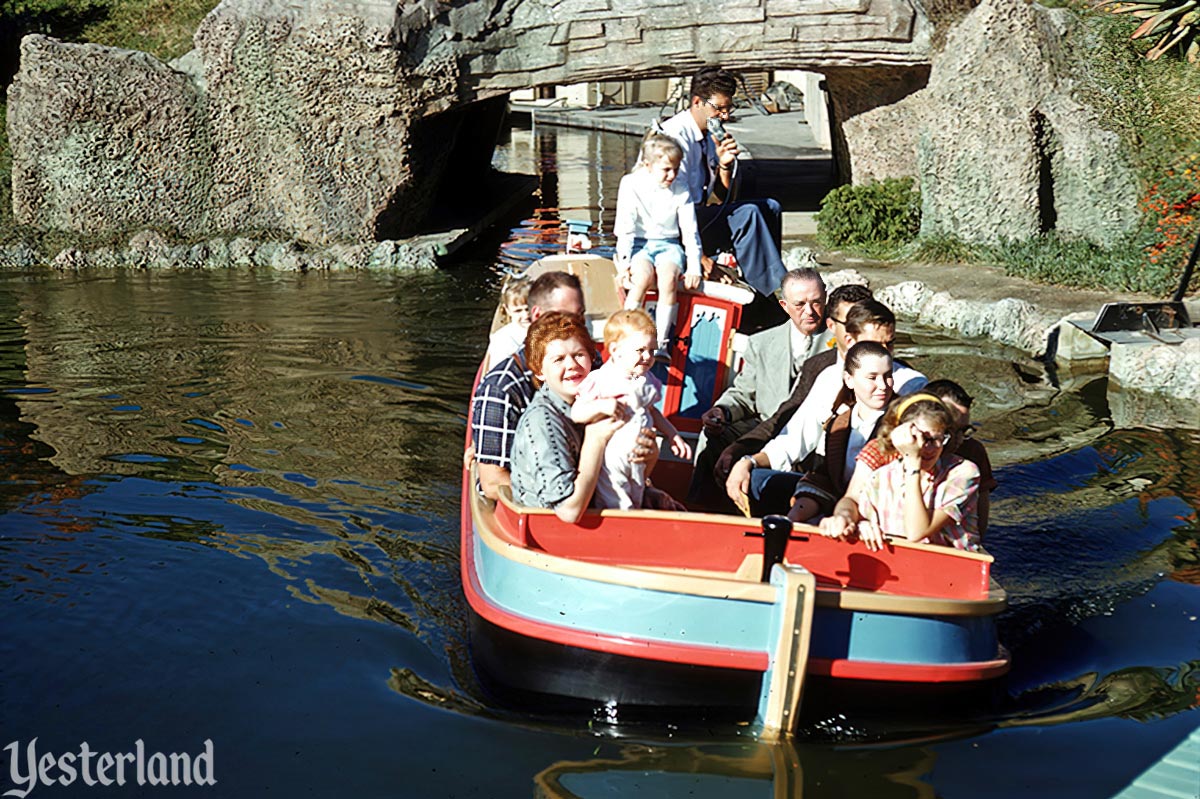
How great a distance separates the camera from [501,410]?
19.1 feet

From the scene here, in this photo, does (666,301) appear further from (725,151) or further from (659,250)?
(725,151)

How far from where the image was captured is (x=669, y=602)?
4895 mm

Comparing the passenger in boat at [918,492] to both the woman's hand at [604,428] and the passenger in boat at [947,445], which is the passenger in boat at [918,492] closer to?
the passenger in boat at [947,445]

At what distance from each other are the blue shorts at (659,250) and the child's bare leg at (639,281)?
33cm

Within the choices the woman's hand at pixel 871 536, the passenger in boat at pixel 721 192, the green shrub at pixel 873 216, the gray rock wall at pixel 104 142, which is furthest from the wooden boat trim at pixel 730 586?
the gray rock wall at pixel 104 142

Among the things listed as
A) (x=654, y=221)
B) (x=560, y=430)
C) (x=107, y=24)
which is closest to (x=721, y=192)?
(x=654, y=221)

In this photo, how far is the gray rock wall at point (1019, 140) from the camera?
550 inches

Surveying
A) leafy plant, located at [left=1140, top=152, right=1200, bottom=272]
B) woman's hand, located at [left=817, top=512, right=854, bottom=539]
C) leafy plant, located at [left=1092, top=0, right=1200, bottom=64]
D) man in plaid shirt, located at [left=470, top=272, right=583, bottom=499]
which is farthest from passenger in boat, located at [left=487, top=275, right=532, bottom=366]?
leafy plant, located at [left=1092, top=0, right=1200, bottom=64]

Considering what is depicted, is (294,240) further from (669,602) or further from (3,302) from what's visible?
(669,602)

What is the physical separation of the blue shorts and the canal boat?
2.97 metres

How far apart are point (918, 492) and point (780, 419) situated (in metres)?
1.37

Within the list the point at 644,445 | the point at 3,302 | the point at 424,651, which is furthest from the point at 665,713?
the point at 3,302

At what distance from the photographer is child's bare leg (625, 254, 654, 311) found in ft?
24.5

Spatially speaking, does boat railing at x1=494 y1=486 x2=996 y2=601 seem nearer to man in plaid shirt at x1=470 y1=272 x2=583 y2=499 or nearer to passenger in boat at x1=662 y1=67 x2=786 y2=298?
man in plaid shirt at x1=470 y1=272 x2=583 y2=499
